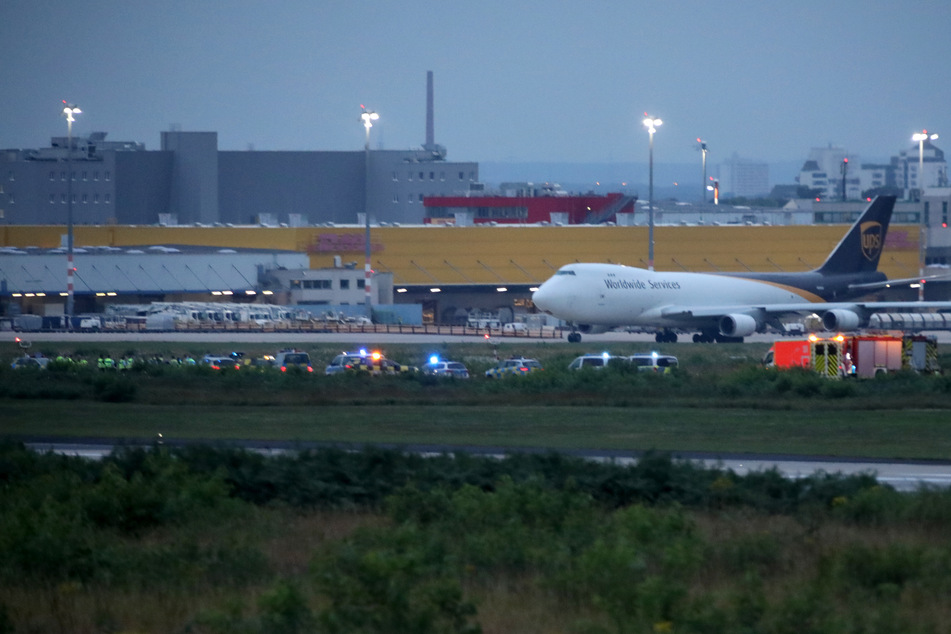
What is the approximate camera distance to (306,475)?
19.1 metres

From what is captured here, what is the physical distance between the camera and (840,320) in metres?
61.1

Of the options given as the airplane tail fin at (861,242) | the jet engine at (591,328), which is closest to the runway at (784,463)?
the jet engine at (591,328)

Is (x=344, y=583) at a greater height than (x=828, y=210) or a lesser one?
lesser

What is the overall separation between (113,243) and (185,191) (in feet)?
89.7

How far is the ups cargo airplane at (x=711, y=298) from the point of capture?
60188mm

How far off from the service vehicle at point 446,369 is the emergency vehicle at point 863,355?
11392 mm

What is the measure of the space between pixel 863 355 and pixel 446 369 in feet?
50.0

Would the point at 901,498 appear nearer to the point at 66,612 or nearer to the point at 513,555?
the point at 513,555

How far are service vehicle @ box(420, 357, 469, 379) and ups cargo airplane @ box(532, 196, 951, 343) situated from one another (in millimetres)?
14948

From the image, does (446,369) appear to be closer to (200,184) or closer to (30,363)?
(30,363)

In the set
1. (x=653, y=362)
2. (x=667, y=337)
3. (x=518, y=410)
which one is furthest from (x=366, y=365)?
(x=667, y=337)

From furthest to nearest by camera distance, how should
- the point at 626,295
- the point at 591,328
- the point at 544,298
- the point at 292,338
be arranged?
the point at 292,338 < the point at 591,328 < the point at 626,295 < the point at 544,298

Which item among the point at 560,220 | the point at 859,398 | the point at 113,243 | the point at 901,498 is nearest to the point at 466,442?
the point at 901,498

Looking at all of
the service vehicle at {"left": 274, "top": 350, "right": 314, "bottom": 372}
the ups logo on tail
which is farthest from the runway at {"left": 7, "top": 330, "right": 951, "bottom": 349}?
the service vehicle at {"left": 274, "top": 350, "right": 314, "bottom": 372}
